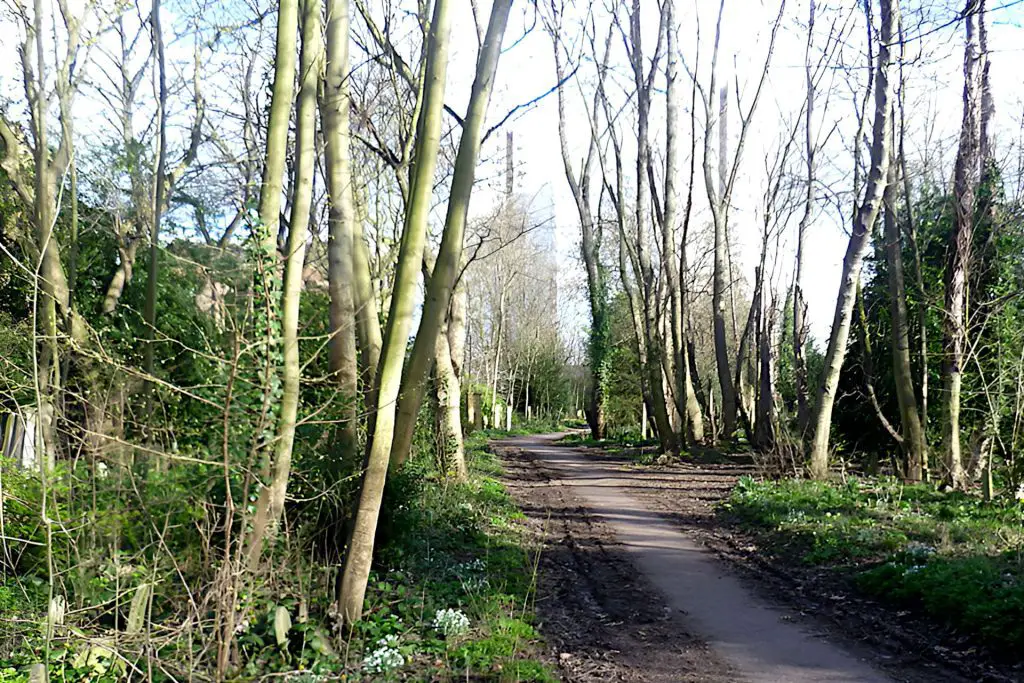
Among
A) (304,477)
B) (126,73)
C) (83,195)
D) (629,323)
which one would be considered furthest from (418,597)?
(629,323)

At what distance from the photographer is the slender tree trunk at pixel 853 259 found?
14352mm

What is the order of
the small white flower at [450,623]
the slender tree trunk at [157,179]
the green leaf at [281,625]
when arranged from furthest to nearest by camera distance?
the slender tree trunk at [157,179], the small white flower at [450,623], the green leaf at [281,625]

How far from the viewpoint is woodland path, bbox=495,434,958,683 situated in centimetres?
609

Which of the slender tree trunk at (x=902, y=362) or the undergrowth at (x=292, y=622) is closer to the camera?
the undergrowth at (x=292, y=622)

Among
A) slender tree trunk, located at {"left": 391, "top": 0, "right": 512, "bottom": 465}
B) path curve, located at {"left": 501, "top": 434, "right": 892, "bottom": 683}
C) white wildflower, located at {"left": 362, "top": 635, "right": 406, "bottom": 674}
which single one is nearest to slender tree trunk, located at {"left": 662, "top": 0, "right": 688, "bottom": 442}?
path curve, located at {"left": 501, "top": 434, "right": 892, "bottom": 683}

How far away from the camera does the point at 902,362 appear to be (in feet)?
51.1

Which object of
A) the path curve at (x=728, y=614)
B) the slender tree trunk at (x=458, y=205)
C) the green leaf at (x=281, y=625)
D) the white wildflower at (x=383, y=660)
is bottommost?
the white wildflower at (x=383, y=660)

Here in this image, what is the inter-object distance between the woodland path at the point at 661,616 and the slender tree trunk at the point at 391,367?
1698 mm

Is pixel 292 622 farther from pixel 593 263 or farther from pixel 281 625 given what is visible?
pixel 593 263

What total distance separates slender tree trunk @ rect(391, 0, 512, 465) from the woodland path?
8.79 ft

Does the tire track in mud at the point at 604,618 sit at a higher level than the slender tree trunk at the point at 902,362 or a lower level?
lower

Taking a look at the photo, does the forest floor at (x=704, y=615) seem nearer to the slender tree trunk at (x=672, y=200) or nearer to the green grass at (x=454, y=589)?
the green grass at (x=454, y=589)

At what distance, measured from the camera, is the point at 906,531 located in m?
9.73

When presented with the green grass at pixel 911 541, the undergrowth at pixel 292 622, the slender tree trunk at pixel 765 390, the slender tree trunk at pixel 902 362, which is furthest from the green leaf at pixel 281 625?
the slender tree trunk at pixel 765 390
